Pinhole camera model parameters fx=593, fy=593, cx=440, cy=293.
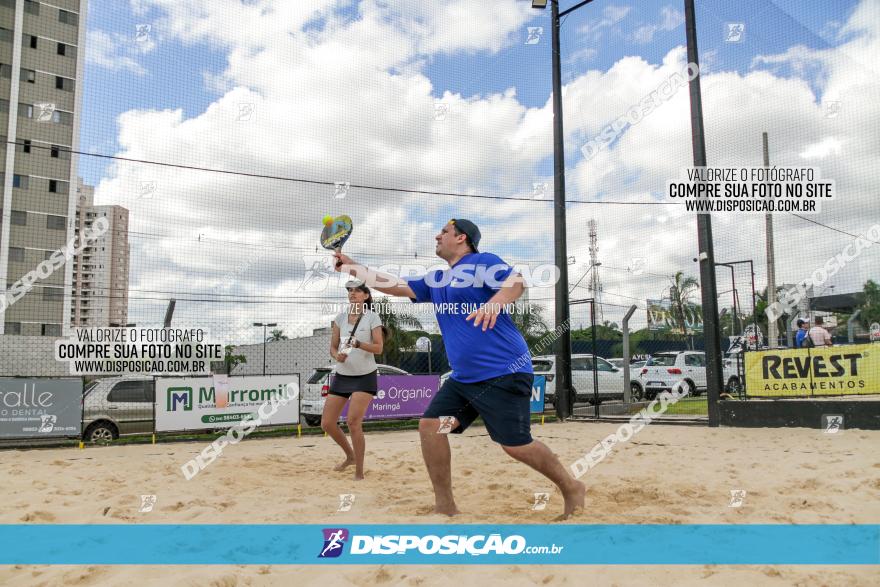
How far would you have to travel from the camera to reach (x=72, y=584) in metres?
2.37

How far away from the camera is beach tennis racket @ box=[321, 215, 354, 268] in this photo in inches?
173

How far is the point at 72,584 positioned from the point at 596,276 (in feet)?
31.9

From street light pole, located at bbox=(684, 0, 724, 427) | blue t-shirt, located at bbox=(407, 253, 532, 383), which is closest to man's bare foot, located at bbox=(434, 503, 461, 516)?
blue t-shirt, located at bbox=(407, 253, 532, 383)

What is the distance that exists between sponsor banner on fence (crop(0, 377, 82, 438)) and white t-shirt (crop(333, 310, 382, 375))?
17.2ft

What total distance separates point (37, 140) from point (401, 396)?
139ft

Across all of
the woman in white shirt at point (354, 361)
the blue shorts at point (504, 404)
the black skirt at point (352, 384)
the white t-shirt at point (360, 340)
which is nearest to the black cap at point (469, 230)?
the blue shorts at point (504, 404)

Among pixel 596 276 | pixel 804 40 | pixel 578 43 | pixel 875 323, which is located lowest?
pixel 875 323

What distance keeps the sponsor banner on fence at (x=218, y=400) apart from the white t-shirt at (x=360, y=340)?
14.9 ft

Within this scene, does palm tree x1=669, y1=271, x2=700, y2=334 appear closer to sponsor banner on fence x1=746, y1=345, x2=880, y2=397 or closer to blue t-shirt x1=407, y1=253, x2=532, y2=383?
sponsor banner on fence x1=746, y1=345, x2=880, y2=397

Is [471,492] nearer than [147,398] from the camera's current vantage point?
Yes

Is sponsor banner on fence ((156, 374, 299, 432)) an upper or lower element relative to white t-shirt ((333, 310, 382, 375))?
lower

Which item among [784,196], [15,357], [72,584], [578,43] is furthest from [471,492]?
[15,357]

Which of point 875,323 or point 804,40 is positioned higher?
point 804,40

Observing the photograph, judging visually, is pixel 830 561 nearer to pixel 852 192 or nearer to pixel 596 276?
pixel 852 192
